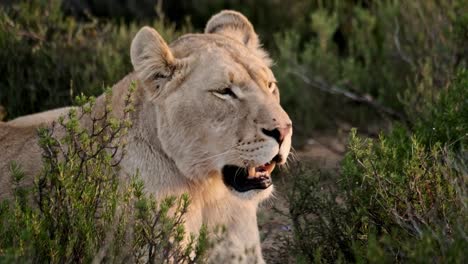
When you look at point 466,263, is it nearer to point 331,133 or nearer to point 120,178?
point 120,178

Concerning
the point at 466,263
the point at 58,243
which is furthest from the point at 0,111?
the point at 466,263

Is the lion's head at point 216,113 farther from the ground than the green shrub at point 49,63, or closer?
farther from the ground

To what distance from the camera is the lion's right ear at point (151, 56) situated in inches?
156

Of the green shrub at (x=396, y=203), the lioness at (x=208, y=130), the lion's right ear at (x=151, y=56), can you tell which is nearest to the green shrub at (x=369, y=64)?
the green shrub at (x=396, y=203)

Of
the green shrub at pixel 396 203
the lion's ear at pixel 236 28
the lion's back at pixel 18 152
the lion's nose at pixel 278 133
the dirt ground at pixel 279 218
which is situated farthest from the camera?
the dirt ground at pixel 279 218

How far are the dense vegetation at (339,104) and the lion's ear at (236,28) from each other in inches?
26.9

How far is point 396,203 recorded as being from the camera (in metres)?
4.01

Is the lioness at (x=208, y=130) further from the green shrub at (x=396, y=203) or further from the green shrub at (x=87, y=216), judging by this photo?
the green shrub at (x=396, y=203)

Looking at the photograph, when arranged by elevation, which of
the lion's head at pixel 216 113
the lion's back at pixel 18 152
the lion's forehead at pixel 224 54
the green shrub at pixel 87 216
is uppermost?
the lion's forehead at pixel 224 54

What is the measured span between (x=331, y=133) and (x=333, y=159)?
94 centimetres

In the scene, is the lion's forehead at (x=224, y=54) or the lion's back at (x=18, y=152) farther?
the lion's back at (x=18, y=152)

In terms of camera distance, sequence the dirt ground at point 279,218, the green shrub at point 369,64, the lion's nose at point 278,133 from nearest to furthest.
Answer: the lion's nose at point 278,133 < the dirt ground at point 279,218 < the green shrub at point 369,64

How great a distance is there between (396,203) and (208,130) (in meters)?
0.83

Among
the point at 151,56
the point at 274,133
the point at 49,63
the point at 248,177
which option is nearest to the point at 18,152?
the point at 151,56
